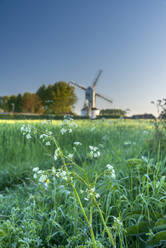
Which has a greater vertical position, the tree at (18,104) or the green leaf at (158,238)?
the tree at (18,104)

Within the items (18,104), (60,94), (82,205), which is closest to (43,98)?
(60,94)

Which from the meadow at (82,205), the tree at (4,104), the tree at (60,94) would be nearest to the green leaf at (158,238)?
the meadow at (82,205)

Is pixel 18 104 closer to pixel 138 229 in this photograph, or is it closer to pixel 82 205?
pixel 82 205

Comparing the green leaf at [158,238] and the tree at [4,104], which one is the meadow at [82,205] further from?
the tree at [4,104]

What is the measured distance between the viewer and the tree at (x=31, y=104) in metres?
61.8

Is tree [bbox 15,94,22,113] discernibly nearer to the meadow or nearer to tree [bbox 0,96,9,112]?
tree [bbox 0,96,9,112]

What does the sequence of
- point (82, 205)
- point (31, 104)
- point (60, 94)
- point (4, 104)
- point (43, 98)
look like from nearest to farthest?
1. point (82, 205)
2. point (60, 94)
3. point (31, 104)
4. point (43, 98)
5. point (4, 104)

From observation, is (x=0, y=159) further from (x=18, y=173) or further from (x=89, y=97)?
(x=89, y=97)

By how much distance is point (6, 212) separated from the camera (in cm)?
261

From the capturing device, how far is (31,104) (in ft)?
203

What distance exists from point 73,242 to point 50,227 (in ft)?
1.24

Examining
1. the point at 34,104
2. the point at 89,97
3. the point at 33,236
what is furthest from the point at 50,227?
the point at 34,104

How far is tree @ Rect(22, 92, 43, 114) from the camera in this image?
61.8 metres

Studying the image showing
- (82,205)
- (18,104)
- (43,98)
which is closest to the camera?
(82,205)
